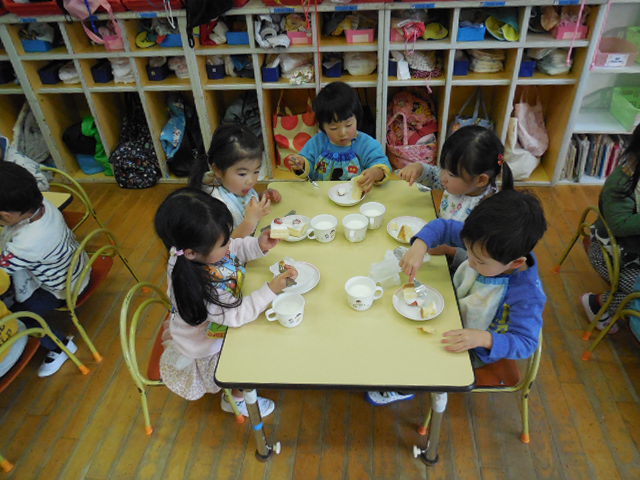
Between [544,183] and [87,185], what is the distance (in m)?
3.46

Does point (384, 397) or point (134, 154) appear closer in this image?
point (384, 397)

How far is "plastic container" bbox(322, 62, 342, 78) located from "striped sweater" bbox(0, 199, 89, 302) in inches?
74.3

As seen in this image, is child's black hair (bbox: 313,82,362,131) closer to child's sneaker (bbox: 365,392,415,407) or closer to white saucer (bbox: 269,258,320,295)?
white saucer (bbox: 269,258,320,295)

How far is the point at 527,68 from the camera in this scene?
2.99 m

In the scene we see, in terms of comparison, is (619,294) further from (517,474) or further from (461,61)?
(461,61)

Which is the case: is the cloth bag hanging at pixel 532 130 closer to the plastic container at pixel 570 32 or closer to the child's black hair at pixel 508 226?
the plastic container at pixel 570 32

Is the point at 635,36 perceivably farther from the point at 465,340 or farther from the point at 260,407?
the point at 260,407

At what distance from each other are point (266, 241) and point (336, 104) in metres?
0.78

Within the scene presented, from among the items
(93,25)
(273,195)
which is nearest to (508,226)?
(273,195)

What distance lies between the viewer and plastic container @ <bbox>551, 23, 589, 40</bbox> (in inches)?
109

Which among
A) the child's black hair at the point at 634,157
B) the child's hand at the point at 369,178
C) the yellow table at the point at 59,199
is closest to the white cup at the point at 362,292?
the child's hand at the point at 369,178

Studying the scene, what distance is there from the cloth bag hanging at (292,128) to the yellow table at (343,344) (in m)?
1.84

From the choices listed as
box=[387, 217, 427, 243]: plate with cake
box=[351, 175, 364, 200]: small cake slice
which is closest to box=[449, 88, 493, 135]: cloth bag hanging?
box=[351, 175, 364, 200]: small cake slice

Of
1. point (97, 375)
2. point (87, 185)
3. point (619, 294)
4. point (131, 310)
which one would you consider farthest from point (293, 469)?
point (87, 185)
